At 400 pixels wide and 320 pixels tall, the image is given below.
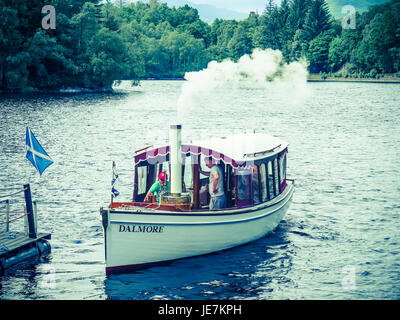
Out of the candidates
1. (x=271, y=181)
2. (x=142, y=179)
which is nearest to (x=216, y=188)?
(x=142, y=179)

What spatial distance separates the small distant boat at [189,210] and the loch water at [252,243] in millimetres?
621

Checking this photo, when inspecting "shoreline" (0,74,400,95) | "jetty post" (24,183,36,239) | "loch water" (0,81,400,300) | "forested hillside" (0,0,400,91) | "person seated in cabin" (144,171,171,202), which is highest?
"forested hillside" (0,0,400,91)

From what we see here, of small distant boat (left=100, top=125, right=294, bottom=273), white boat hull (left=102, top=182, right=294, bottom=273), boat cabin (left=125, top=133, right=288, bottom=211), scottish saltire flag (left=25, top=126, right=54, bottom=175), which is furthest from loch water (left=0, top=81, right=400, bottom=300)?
scottish saltire flag (left=25, top=126, right=54, bottom=175)

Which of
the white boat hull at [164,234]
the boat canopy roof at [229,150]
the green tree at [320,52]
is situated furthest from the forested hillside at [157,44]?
the white boat hull at [164,234]

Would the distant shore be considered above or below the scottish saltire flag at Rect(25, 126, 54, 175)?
above

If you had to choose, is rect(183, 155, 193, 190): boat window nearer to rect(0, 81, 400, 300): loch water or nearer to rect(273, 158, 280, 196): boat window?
rect(0, 81, 400, 300): loch water

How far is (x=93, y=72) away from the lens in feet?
380

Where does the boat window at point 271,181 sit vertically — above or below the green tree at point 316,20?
below

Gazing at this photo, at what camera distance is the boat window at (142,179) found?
2053 centimetres

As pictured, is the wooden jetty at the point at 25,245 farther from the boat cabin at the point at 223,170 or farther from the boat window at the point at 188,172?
the boat window at the point at 188,172

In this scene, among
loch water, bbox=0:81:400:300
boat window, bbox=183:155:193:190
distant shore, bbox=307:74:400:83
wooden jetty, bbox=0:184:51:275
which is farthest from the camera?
distant shore, bbox=307:74:400:83

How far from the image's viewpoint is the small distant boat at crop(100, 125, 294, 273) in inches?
707

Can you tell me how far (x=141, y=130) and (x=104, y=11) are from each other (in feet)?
266

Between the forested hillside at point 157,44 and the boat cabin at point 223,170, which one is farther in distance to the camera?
the forested hillside at point 157,44
